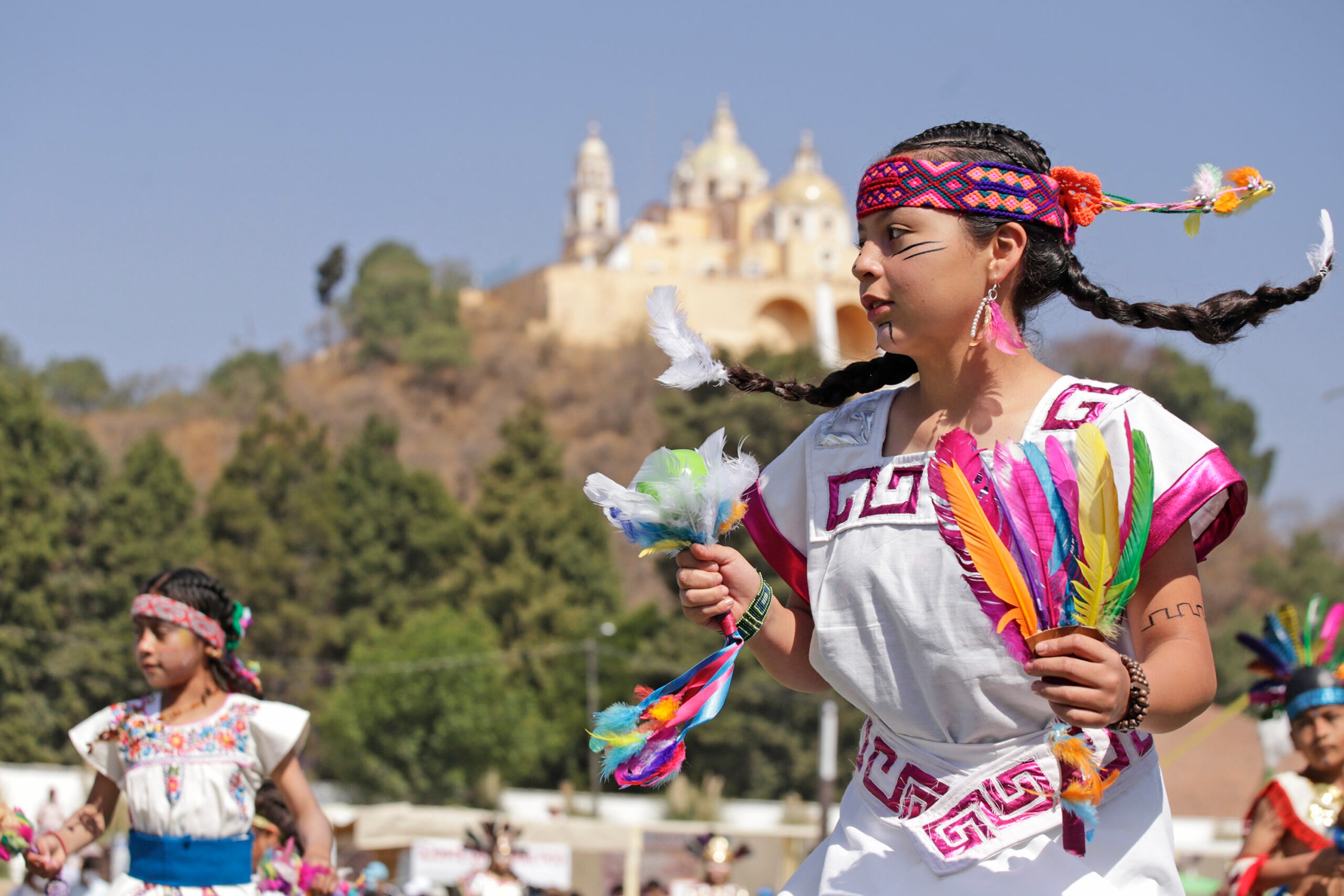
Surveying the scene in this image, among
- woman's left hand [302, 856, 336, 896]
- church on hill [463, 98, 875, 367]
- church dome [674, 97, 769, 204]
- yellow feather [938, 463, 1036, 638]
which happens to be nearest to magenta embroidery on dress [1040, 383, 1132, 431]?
yellow feather [938, 463, 1036, 638]

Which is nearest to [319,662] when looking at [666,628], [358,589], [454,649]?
[358,589]

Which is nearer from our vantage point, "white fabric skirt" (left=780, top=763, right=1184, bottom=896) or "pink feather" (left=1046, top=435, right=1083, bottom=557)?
"pink feather" (left=1046, top=435, right=1083, bottom=557)

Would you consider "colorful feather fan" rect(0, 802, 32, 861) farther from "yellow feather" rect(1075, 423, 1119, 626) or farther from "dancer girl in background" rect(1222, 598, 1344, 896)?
"dancer girl in background" rect(1222, 598, 1344, 896)

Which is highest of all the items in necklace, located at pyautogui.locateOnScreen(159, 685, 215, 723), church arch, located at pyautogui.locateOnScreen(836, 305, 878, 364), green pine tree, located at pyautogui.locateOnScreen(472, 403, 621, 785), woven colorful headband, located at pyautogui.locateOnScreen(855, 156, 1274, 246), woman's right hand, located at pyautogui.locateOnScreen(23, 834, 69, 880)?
church arch, located at pyautogui.locateOnScreen(836, 305, 878, 364)

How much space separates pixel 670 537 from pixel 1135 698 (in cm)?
74

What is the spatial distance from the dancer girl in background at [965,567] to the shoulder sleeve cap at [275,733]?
7.75ft

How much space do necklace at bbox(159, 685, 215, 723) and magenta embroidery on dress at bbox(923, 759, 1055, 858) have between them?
3.04 metres

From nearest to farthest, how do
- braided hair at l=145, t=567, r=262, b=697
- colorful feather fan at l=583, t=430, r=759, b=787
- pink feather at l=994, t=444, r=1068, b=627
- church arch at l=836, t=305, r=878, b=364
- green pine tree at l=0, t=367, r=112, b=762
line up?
pink feather at l=994, t=444, r=1068, b=627, colorful feather fan at l=583, t=430, r=759, b=787, braided hair at l=145, t=567, r=262, b=697, green pine tree at l=0, t=367, r=112, b=762, church arch at l=836, t=305, r=878, b=364

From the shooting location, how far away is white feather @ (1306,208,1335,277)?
101 inches

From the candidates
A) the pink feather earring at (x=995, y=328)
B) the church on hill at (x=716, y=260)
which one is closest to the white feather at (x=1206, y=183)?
the pink feather earring at (x=995, y=328)

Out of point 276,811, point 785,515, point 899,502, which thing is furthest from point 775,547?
point 276,811

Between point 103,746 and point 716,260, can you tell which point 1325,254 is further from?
point 716,260

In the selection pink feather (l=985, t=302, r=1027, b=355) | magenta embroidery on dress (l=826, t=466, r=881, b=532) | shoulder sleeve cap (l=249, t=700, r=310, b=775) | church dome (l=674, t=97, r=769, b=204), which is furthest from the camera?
church dome (l=674, t=97, r=769, b=204)

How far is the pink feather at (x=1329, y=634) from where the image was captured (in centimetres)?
502
